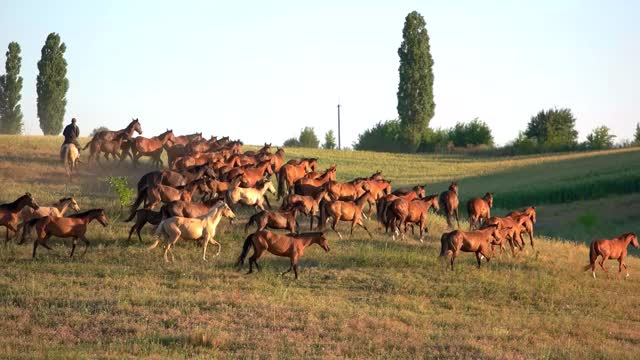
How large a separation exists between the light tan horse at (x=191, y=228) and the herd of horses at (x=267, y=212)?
0.08ft

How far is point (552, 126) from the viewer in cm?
9306

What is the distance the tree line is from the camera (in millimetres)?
69938

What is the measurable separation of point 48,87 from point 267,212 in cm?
5135

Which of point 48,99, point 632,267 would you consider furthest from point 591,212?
point 48,99

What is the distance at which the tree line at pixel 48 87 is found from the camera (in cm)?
6994

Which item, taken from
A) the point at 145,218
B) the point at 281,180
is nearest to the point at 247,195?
the point at 145,218

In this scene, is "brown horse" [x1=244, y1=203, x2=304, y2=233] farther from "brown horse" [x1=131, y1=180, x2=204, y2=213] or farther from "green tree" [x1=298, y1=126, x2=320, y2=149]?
"green tree" [x1=298, y1=126, x2=320, y2=149]

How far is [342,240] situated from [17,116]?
57.5 m

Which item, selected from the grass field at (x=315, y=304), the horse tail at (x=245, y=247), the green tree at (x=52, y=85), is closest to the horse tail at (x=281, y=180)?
the grass field at (x=315, y=304)

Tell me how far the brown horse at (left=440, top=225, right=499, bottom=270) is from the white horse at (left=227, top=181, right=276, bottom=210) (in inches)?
257

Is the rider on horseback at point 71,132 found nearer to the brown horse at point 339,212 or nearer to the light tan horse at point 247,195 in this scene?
the light tan horse at point 247,195

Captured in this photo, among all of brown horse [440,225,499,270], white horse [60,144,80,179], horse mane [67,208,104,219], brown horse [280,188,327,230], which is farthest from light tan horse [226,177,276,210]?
white horse [60,144,80,179]

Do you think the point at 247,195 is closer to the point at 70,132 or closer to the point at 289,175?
the point at 289,175

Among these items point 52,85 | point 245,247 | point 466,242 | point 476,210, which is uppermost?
point 52,85
